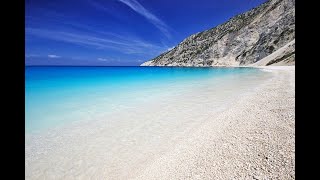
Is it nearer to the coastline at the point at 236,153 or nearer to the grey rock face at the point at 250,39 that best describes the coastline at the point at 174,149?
the coastline at the point at 236,153

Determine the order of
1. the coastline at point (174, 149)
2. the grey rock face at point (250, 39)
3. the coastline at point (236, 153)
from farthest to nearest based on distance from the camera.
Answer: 1. the grey rock face at point (250, 39)
2. the coastline at point (174, 149)
3. the coastline at point (236, 153)

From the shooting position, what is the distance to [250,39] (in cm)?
9275

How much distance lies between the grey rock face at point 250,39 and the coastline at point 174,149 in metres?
75.2

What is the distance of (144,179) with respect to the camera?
400 centimetres

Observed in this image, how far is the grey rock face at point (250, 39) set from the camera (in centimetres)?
7694

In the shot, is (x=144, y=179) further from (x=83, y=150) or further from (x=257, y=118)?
(x=257, y=118)

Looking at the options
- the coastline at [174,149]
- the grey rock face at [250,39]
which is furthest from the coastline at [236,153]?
the grey rock face at [250,39]

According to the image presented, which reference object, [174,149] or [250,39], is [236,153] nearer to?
[174,149]

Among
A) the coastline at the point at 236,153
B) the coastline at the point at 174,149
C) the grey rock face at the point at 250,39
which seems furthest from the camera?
the grey rock face at the point at 250,39

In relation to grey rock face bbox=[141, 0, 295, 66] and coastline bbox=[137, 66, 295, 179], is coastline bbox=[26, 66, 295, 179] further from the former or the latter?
grey rock face bbox=[141, 0, 295, 66]

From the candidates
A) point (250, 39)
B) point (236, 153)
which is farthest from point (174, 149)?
point (250, 39)
